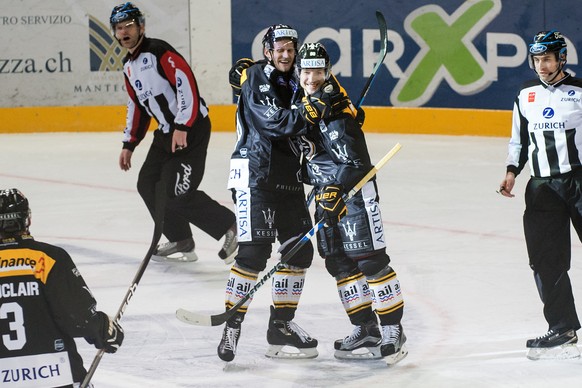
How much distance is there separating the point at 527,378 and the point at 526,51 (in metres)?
6.64

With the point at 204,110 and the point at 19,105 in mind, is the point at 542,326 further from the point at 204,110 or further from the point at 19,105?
the point at 19,105

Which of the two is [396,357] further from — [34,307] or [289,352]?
[34,307]

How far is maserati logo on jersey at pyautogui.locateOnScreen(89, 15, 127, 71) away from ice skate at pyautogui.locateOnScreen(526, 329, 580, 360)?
7.57 meters

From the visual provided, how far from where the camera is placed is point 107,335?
131 inches

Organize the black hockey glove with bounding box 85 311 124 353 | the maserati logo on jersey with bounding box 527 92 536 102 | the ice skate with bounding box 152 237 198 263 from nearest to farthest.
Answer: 1. the black hockey glove with bounding box 85 311 124 353
2. the maserati logo on jersey with bounding box 527 92 536 102
3. the ice skate with bounding box 152 237 198 263

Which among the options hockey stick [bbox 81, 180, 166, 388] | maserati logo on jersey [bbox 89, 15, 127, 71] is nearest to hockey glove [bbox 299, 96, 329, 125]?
hockey stick [bbox 81, 180, 166, 388]

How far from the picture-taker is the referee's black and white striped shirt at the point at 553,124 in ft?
15.3

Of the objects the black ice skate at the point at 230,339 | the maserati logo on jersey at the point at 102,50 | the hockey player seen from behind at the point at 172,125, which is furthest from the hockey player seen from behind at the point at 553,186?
the maserati logo on jersey at the point at 102,50

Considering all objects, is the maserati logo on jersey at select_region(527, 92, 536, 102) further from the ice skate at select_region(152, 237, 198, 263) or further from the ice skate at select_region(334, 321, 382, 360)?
the ice skate at select_region(152, 237, 198, 263)

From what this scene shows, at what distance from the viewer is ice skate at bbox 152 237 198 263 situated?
21.8 ft

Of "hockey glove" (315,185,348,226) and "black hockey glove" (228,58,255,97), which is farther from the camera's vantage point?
"black hockey glove" (228,58,255,97)

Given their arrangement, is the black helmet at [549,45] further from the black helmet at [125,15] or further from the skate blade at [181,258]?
the skate blade at [181,258]

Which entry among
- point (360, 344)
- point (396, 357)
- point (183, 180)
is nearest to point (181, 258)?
point (183, 180)

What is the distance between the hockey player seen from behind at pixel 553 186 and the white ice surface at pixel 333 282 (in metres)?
0.15
